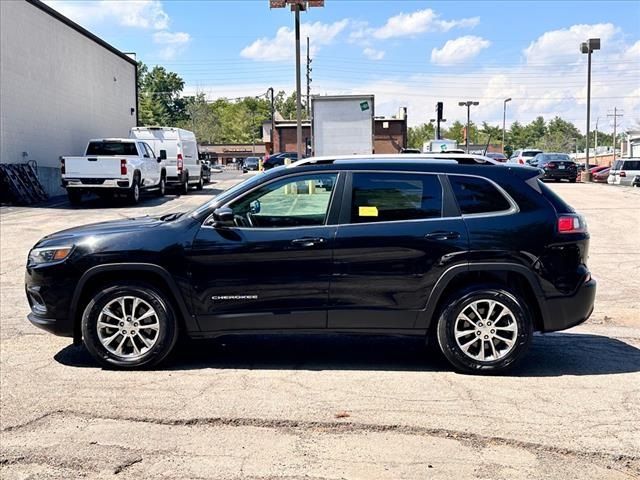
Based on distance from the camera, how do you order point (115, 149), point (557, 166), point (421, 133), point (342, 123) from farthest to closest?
point (421, 133) → point (557, 166) → point (115, 149) → point (342, 123)

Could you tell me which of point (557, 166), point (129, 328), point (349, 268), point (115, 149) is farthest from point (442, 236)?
point (557, 166)

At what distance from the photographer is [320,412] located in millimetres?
4625

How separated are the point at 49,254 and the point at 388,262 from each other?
286 cm

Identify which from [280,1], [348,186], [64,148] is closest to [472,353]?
[348,186]

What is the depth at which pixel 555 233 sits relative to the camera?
5430mm

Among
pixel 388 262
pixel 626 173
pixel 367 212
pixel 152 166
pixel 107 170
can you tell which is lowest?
pixel 388 262

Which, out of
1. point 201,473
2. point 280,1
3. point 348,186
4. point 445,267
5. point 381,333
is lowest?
point 201,473

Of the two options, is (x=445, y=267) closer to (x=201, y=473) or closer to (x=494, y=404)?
(x=494, y=404)

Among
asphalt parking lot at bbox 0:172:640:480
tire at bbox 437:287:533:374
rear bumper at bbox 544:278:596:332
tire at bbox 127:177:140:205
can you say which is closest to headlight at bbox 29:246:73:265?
asphalt parking lot at bbox 0:172:640:480

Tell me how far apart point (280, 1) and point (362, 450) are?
18.8m

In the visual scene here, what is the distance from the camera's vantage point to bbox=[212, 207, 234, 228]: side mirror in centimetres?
541

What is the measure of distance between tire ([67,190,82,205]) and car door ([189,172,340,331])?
1676 cm

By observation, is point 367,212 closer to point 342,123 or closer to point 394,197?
point 394,197

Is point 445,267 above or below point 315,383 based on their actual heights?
above
